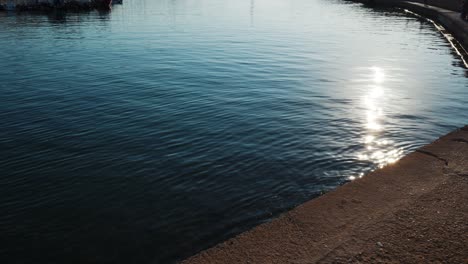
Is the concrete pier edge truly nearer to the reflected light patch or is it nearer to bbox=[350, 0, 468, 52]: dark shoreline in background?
the reflected light patch

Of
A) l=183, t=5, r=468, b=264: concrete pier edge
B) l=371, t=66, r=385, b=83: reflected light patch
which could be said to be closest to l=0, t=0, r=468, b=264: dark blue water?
l=371, t=66, r=385, b=83: reflected light patch

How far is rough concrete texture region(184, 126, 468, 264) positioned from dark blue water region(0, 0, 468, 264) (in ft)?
3.75

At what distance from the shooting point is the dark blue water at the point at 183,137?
24.1ft

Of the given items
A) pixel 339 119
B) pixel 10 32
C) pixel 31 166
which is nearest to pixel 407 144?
pixel 339 119

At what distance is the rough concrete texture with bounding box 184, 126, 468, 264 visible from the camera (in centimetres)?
533

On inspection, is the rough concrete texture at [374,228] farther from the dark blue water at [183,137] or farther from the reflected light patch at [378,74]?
the reflected light patch at [378,74]

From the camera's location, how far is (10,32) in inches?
1521

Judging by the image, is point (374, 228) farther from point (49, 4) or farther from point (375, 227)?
point (49, 4)

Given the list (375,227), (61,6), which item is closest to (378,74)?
(375,227)

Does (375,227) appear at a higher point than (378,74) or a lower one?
lower

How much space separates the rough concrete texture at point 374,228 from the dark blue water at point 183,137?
1144mm

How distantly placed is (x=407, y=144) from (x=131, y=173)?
7732 mm

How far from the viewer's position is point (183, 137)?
1189cm

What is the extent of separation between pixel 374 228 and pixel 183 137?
280 inches
